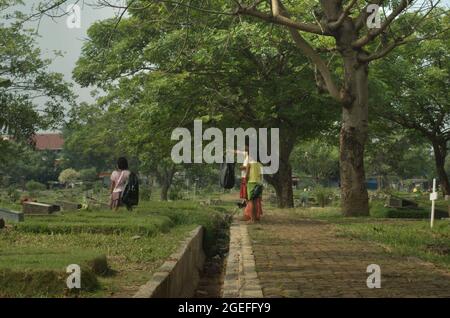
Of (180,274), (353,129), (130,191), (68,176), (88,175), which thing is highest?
(353,129)

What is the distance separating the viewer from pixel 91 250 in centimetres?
730

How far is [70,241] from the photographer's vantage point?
27.9ft

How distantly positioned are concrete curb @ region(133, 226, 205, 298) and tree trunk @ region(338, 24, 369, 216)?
6478 mm

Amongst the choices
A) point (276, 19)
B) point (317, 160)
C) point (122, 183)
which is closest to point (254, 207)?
point (122, 183)

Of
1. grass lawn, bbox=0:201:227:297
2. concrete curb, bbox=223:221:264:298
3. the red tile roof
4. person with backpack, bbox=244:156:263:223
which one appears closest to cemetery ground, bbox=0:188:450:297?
grass lawn, bbox=0:201:227:297

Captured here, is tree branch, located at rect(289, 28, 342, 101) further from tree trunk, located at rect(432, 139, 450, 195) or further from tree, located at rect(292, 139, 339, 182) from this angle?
tree, located at rect(292, 139, 339, 182)

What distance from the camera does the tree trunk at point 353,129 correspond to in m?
15.2

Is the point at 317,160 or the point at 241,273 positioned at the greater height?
the point at 317,160

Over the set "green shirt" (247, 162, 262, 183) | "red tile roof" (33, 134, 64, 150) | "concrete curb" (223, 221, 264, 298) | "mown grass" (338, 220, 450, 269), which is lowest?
"concrete curb" (223, 221, 264, 298)

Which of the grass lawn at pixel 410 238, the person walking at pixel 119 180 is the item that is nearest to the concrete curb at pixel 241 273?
the grass lawn at pixel 410 238

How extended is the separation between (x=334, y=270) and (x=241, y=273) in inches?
45.2

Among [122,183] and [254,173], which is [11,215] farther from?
[254,173]

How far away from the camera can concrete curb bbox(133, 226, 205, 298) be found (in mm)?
5539
